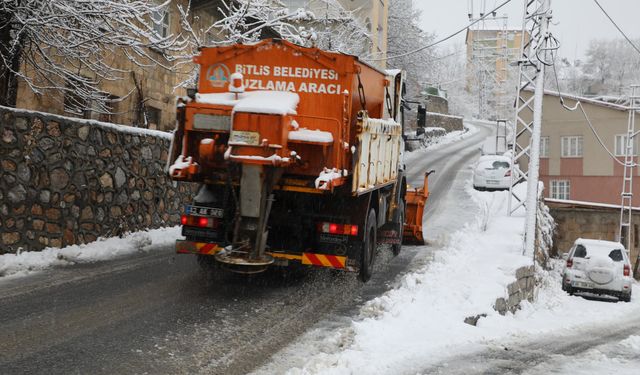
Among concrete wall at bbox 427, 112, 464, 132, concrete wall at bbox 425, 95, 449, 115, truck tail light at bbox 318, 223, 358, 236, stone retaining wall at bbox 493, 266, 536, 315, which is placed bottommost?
stone retaining wall at bbox 493, 266, 536, 315

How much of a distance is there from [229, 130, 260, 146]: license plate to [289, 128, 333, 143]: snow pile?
50 cm

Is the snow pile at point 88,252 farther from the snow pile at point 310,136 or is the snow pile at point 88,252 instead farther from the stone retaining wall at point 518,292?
the stone retaining wall at point 518,292

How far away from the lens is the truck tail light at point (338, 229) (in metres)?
7.96

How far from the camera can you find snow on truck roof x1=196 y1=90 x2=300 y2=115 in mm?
6914

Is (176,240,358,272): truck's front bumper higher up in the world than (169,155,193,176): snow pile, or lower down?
lower down

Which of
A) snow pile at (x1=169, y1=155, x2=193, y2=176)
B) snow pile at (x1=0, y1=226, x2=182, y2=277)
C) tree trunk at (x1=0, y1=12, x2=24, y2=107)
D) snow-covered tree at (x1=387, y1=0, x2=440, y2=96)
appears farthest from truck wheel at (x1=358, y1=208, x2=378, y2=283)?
snow-covered tree at (x1=387, y1=0, x2=440, y2=96)

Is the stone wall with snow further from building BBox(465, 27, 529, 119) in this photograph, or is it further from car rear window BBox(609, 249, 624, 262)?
building BBox(465, 27, 529, 119)

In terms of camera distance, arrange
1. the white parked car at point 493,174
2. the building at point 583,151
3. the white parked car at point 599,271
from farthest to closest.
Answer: the building at point 583,151
the white parked car at point 493,174
the white parked car at point 599,271

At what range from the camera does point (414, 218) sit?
1368 cm

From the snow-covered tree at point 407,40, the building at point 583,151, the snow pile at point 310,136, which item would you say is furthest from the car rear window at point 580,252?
the snow-covered tree at point 407,40

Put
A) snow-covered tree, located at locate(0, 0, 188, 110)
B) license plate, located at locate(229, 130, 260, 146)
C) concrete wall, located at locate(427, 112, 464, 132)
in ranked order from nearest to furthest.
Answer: license plate, located at locate(229, 130, 260, 146) < snow-covered tree, located at locate(0, 0, 188, 110) < concrete wall, located at locate(427, 112, 464, 132)

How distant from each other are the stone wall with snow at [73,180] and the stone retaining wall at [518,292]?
6.81 m

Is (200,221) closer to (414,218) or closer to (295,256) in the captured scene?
(295,256)

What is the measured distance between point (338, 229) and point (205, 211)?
181 centimetres
